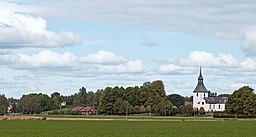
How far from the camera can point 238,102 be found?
154875mm

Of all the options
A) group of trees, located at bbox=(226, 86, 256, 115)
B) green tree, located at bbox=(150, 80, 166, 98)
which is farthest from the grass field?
green tree, located at bbox=(150, 80, 166, 98)

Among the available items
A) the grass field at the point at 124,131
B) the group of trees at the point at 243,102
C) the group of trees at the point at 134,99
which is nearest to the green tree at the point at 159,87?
the group of trees at the point at 134,99

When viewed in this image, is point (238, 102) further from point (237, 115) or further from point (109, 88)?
point (109, 88)

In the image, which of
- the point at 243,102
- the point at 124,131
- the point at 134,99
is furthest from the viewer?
the point at 134,99

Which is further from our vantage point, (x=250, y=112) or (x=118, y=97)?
(x=118, y=97)

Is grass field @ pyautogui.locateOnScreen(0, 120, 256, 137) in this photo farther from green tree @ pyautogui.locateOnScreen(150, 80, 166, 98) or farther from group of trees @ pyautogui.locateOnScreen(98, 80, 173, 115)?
green tree @ pyautogui.locateOnScreen(150, 80, 166, 98)

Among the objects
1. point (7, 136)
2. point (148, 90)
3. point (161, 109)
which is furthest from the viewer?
point (148, 90)

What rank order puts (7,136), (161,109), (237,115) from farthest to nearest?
(161,109), (237,115), (7,136)

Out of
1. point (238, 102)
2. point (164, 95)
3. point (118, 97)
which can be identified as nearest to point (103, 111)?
point (118, 97)

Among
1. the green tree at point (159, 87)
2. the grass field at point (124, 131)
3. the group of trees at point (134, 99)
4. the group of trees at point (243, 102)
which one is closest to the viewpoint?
the grass field at point (124, 131)

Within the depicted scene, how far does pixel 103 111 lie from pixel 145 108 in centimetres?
1462

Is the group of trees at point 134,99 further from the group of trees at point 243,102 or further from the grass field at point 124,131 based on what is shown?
the grass field at point 124,131

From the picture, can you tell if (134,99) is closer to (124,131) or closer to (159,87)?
(159,87)

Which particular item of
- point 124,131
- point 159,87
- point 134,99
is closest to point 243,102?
point 159,87
